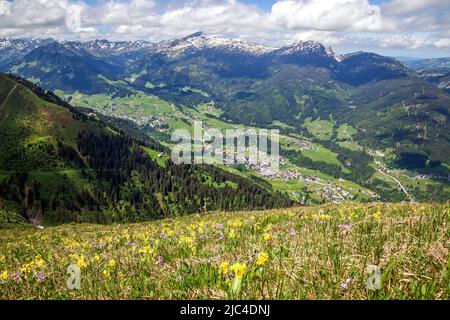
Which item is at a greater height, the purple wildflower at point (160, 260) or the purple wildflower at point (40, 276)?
A: the purple wildflower at point (160, 260)

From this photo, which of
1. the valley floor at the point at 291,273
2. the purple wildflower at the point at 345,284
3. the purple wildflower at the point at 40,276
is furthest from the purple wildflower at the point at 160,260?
the purple wildflower at the point at 345,284

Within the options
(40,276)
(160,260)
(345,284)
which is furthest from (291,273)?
(40,276)

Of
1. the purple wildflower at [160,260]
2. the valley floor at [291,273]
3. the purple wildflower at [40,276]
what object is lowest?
the purple wildflower at [40,276]

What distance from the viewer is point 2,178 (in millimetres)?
172875

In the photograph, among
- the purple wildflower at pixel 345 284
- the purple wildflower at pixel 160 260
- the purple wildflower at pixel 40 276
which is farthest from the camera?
the purple wildflower at pixel 40 276

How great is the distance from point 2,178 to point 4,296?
658 ft

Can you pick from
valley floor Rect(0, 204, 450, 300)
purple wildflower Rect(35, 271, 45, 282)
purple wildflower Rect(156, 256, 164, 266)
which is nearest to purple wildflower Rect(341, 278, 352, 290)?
valley floor Rect(0, 204, 450, 300)

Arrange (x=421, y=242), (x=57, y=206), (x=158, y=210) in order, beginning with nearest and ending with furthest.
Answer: (x=421, y=242) → (x=57, y=206) → (x=158, y=210)

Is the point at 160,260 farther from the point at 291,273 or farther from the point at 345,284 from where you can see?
the point at 345,284

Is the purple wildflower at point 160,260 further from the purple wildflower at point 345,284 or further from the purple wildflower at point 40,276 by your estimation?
the purple wildflower at point 345,284

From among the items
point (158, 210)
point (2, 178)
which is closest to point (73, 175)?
point (2, 178)

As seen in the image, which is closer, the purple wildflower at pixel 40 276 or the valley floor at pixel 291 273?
the valley floor at pixel 291 273
